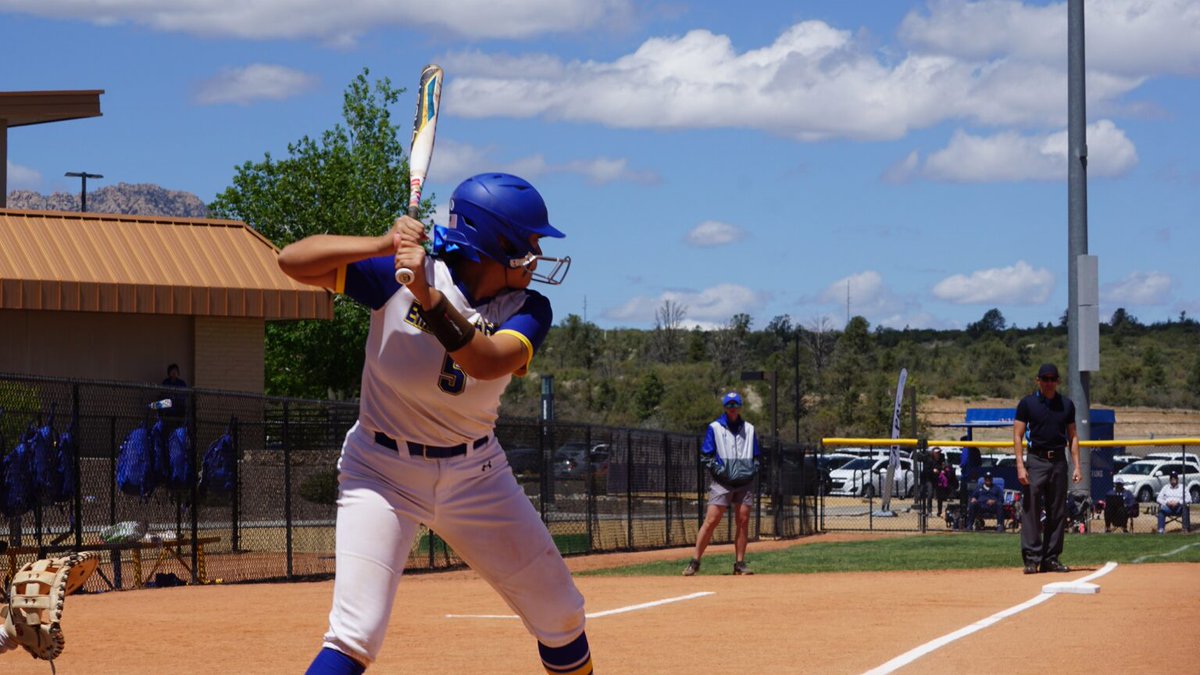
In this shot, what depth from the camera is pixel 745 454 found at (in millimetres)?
16359

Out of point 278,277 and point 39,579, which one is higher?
point 278,277

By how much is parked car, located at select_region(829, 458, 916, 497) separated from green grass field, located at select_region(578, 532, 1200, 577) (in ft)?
37.8

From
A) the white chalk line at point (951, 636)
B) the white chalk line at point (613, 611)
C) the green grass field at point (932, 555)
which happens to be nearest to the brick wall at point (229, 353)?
the green grass field at point (932, 555)

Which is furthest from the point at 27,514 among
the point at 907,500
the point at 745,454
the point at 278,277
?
the point at 907,500

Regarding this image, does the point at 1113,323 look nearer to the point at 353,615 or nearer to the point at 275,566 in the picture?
the point at 275,566

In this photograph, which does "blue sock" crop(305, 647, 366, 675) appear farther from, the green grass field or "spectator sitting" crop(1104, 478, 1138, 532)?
"spectator sitting" crop(1104, 478, 1138, 532)

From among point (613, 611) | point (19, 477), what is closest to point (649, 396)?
point (19, 477)

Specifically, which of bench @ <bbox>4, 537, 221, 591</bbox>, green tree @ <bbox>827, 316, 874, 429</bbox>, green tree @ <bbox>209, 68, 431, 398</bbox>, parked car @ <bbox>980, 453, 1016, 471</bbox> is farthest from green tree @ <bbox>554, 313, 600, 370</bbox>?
bench @ <bbox>4, 537, 221, 591</bbox>

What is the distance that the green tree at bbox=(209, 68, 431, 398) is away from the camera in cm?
4112

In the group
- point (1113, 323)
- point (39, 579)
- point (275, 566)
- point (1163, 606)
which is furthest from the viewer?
point (1113, 323)

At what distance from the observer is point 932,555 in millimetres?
19672

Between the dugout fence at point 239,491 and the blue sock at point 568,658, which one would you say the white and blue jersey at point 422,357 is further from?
the dugout fence at point 239,491

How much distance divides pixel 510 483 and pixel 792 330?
116462 millimetres

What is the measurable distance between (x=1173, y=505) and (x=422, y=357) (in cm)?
2553
